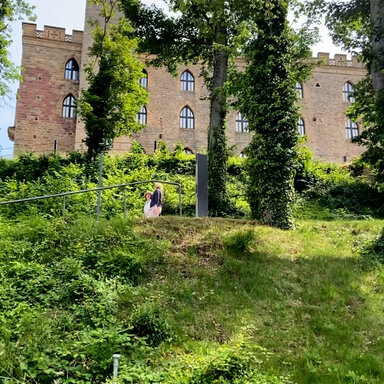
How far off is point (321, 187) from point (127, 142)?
589 inches

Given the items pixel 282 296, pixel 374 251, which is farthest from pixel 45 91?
pixel 282 296

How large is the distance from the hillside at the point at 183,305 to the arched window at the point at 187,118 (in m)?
23.6

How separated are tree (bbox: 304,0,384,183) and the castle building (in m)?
16.4

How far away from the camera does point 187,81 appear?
109 feet

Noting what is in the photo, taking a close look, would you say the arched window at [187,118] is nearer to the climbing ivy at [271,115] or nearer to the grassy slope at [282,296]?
the climbing ivy at [271,115]

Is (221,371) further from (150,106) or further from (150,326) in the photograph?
(150,106)

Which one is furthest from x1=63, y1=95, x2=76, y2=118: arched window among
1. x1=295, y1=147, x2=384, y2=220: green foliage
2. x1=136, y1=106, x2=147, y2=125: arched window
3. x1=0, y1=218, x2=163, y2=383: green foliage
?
x1=0, y1=218, x2=163, y2=383: green foliage

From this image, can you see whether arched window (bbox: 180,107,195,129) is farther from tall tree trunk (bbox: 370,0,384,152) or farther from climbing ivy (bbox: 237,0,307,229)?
tall tree trunk (bbox: 370,0,384,152)

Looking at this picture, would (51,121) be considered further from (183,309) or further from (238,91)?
(183,309)

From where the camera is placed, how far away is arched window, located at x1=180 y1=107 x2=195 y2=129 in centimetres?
3222

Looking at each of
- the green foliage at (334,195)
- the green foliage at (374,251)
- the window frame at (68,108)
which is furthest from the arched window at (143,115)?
the green foliage at (374,251)

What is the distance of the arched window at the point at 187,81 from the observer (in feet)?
108

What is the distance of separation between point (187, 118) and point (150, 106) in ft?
10.1

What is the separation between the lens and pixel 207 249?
317 inches
